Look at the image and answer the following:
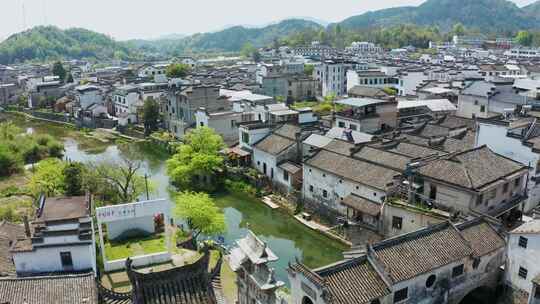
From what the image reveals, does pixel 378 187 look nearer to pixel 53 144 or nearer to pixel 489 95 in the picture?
pixel 489 95

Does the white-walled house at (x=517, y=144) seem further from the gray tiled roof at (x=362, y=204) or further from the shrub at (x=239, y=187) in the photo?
the shrub at (x=239, y=187)

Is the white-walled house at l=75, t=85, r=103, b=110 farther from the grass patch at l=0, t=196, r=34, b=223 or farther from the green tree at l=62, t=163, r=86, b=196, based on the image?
the green tree at l=62, t=163, r=86, b=196

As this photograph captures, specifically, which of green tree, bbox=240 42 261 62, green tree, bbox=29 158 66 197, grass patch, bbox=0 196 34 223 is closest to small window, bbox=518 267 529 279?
green tree, bbox=29 158 66 197

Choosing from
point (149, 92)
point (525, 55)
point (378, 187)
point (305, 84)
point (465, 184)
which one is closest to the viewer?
point (465, 184)

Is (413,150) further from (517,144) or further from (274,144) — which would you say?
(274,144)

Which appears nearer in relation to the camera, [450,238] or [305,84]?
[450,238]

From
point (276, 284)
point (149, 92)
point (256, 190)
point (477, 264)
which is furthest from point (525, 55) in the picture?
point (276, 284)
